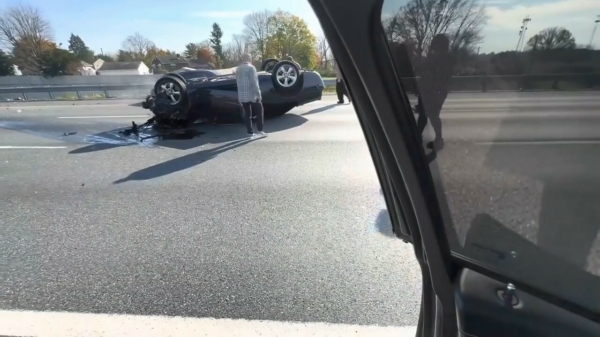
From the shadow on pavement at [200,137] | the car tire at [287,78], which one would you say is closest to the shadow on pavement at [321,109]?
the shadow on pavement at [200,137]

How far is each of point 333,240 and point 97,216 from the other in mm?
2988

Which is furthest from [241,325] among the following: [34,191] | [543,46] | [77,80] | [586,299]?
[77,80]

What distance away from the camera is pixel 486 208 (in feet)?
2.85

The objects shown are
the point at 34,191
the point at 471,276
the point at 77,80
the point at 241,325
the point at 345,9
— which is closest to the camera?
the point at 345,9

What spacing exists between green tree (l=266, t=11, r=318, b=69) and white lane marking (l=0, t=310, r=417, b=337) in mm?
23610

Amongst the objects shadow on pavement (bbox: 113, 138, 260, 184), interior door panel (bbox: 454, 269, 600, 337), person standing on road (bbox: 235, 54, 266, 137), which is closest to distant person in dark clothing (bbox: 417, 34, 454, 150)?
interior door panel (bbox: 454, 269, 600, 337)

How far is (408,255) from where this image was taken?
9.50 feet

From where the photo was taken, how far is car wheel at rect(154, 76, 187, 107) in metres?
7.95

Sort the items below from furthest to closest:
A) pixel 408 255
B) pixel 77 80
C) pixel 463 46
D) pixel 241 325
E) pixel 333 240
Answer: pixel 77 80 < pixel 333 240 < pixel 408 255 < pixel 241 325 < pixel 463 46

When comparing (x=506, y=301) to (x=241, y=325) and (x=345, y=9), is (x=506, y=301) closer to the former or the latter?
(x=345, y=9)

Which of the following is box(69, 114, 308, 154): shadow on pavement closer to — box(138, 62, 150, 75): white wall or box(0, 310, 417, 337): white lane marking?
box(0, 310, 417, 337): white lane marking

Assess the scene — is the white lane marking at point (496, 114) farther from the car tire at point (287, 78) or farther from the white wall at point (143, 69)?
the white wall at point (143, 69)

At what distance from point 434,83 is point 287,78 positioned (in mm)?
8064

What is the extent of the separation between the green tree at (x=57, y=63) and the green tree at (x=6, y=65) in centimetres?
385
